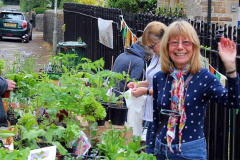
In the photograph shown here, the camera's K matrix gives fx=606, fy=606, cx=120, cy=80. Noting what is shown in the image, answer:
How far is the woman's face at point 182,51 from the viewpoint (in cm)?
393

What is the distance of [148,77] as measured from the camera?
564cm

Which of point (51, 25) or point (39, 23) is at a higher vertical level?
point (51, 25)

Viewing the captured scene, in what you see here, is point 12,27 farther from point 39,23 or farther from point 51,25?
point 39,23

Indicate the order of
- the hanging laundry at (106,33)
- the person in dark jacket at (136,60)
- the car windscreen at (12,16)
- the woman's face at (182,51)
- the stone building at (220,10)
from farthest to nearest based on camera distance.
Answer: the car windscreen at (12,16) → the stone building at (220,10) → the hanging laundry at (106,33) → the person in dark jacket at (136,60) → the woman's face at (182,51)

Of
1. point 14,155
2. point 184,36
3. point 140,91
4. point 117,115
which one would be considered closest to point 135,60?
point 117,115

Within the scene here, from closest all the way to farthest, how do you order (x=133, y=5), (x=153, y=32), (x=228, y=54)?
(x=228, y=54), (x=153, y=32), (x=133, y=5)

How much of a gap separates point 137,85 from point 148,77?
0.42 m

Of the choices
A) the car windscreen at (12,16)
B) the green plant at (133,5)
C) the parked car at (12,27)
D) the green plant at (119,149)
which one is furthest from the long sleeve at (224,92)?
the car windscreen at (12,16)

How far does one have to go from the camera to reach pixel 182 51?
12.9ft

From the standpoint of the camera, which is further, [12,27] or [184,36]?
[12,27]

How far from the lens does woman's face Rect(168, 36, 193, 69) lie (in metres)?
3.93

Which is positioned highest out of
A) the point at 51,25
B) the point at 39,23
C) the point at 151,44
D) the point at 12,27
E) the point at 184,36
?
the point at 184,36

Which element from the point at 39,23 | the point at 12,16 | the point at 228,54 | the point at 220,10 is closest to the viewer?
the point at 228,54

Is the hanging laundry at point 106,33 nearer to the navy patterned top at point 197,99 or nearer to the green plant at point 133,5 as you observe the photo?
the navy patterned top at point 197,99
